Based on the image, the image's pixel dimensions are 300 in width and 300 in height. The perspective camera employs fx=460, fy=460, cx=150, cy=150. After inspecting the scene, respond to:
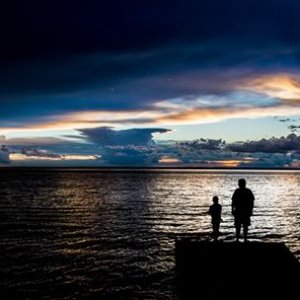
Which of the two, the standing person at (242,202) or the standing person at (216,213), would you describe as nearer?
the standing person at (242,202)

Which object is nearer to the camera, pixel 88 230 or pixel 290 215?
pixel 88 230

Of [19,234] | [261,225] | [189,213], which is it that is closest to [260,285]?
[19,234]

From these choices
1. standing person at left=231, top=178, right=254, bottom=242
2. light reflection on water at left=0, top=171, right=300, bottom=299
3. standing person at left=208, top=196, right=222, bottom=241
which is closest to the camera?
standing person at left=231, top=178, right=254, bottom=242

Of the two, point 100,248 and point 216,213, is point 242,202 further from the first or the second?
point 100,248

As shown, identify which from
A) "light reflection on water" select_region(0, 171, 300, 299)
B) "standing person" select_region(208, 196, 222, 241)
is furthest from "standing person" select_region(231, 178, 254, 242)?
"light reflection on water" select_region(0, 171, 300, 299)

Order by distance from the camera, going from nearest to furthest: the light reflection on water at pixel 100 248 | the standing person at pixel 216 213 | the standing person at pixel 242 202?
the standing person at pixel 242 202
the light reflection on water at pixel 100 248
the standing person at pixel 216 213

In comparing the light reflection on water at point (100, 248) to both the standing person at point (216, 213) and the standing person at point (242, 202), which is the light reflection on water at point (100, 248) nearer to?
the standing person at point (216, 213)

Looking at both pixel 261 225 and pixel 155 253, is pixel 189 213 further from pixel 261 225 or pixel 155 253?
pixel 155 253

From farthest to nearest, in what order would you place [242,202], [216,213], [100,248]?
[100,248] < [216,213] < [242,202]

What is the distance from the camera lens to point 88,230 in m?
41.1

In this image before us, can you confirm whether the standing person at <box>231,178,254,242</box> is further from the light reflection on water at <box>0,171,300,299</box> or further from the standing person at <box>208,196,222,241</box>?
the light reflection on water at <box>0,171,300,299</box>

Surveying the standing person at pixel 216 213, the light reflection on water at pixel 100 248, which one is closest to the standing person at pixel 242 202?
the standing person at pixel 216 213

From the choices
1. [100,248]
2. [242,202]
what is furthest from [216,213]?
[100,248]

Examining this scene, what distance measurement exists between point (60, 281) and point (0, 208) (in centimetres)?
4443
